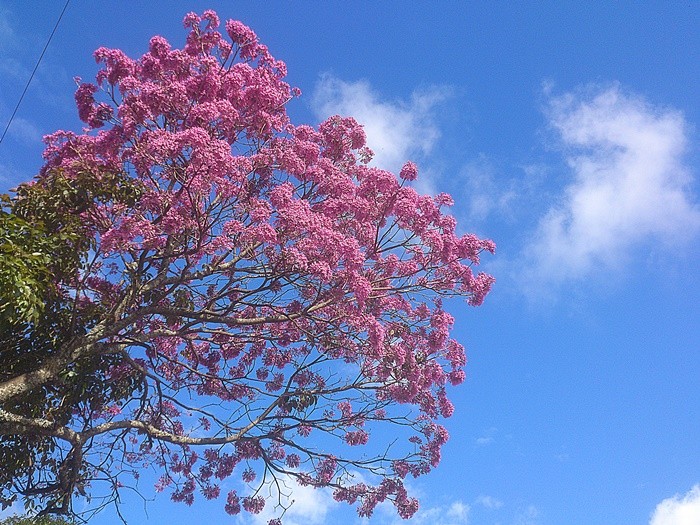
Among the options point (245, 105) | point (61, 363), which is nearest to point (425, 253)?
point (245, 105)

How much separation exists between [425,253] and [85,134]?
5.88 metres

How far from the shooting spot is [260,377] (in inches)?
545

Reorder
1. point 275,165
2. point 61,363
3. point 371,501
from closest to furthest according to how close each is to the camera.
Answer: point 61,363, point 275,165, point 371,501

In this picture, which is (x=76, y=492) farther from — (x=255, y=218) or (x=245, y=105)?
(x=245, y=105)

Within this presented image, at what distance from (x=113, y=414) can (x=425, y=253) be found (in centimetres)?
680

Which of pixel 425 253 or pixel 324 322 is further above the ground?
pixel 425 253

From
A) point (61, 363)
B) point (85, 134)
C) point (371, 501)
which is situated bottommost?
point (371, 501)

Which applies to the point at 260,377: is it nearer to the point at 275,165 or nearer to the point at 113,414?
the point at 113,414

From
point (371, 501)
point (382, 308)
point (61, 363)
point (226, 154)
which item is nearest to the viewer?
point (226, 154)

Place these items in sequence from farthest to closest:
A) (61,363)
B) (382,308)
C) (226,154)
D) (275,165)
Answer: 1. (382,308)
2. (275,165)
3. (61,363)
4. (226,154)

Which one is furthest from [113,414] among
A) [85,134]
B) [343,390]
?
[85,134]

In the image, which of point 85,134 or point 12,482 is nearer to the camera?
point 85,134

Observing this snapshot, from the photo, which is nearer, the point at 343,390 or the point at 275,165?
the point at 275,165

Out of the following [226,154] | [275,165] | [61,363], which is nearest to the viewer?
[226,154]
